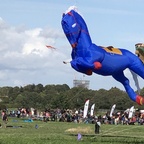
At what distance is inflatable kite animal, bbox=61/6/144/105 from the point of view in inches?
686

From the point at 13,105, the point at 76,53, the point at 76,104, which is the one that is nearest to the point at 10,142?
the point at 76,53

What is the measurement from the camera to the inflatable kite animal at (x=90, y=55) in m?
17.4

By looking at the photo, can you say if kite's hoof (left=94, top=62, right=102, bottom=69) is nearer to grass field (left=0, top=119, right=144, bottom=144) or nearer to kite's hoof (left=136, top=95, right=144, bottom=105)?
kite's hoof (left=136, top=95, right=144, bottom=105)

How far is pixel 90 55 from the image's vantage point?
690 inches

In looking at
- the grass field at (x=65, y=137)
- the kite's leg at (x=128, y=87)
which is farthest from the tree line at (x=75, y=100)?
the kite's leg at (x=128, y=87)

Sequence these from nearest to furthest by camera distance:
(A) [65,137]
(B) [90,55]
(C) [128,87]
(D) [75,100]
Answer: (B) [90,55] → (C) [128,87] → (A) [65,137] → (D) [75,100]

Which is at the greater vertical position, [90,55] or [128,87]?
[90,55]

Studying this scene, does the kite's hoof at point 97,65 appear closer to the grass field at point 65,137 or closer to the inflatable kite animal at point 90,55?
the inflatable kite animal at point 90,55

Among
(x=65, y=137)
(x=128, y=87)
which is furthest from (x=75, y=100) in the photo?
(x=128, y=87)

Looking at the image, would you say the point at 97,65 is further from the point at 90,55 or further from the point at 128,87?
the point at 128,87

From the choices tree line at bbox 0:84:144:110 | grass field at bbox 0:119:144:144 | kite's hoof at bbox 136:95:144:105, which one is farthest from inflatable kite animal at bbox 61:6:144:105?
tree line at bbox 0:84:144:110

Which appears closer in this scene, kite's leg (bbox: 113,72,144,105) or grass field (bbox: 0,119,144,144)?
kite's leg (bbox: 113,72,144,105)

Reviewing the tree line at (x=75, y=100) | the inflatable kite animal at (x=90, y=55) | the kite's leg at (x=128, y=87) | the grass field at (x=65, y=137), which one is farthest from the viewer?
the tree line at (x=75, y=100)

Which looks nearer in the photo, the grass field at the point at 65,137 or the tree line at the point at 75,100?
the grass field at the point at 65,137
